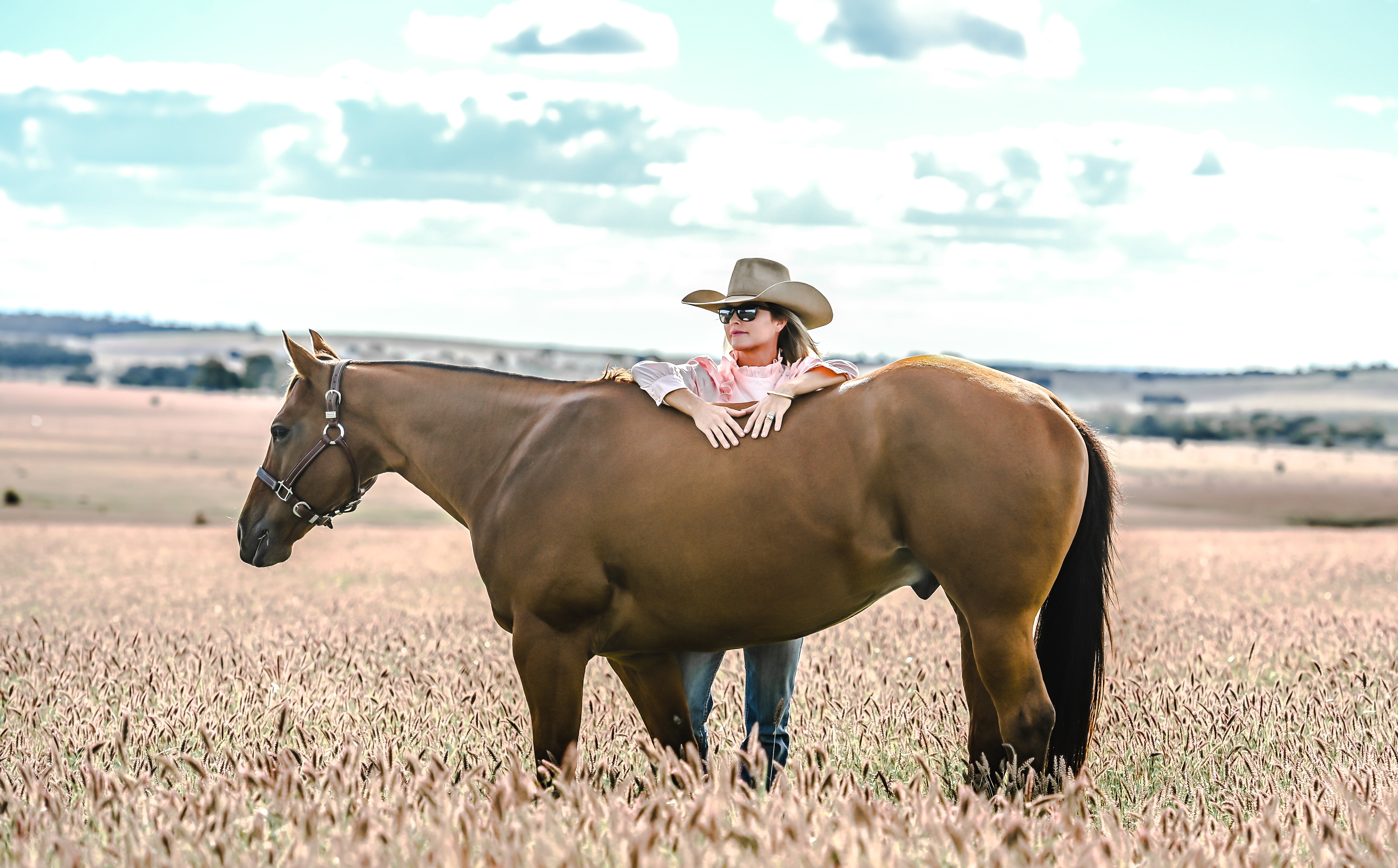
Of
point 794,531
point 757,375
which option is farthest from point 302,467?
point 794,531

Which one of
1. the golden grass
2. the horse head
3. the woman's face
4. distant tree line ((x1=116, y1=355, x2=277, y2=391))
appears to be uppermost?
the woman's face

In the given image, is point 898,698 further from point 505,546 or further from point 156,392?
point 156,392

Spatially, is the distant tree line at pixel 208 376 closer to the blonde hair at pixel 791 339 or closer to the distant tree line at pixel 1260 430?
the distant tree line at pixel 1260 430

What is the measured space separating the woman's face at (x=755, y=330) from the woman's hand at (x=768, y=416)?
692 millimetres

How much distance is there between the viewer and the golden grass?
291cm

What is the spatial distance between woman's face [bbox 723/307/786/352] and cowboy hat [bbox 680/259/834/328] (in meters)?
0.07

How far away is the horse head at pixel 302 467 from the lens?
523 centimetres

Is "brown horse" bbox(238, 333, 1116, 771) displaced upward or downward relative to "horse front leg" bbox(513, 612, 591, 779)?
upward

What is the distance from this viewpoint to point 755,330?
5.16 metres

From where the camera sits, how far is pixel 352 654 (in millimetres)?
7246

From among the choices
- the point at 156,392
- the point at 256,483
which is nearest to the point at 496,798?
the point at 256,483

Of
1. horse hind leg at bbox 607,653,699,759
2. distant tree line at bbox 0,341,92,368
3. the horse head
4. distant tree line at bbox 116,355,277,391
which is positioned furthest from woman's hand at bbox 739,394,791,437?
distant tree line at bbox 0,341,92,368

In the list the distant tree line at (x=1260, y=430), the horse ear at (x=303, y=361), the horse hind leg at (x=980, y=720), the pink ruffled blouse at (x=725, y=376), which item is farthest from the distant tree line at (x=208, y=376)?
the horse hind leg at (x=980, y=720)

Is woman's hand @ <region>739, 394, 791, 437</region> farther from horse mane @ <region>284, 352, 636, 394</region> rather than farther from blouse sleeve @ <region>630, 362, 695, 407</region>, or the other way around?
horse mane @ <region>284, 352, 636, 394</region>
